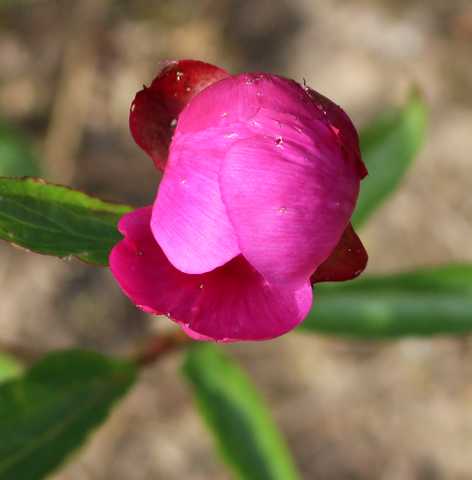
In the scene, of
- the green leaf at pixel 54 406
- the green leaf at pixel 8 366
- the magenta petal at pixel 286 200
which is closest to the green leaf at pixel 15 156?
the green leaf at pixel 8 366

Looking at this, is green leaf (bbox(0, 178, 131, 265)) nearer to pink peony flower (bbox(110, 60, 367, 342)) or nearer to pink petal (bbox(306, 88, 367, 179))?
pink peony flower (bbox(110, 60, 367, 342))

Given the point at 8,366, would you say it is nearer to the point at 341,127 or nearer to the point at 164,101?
the point at 164,101

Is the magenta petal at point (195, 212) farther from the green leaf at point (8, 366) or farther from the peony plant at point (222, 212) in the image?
the green leaf at point (8, 366)

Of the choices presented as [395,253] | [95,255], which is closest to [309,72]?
[395,253]

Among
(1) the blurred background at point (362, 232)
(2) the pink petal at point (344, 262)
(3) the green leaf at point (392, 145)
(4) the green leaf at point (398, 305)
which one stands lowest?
(1) the blurred background at point (362, 232)

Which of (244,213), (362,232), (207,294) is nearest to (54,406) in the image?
(207,294)
